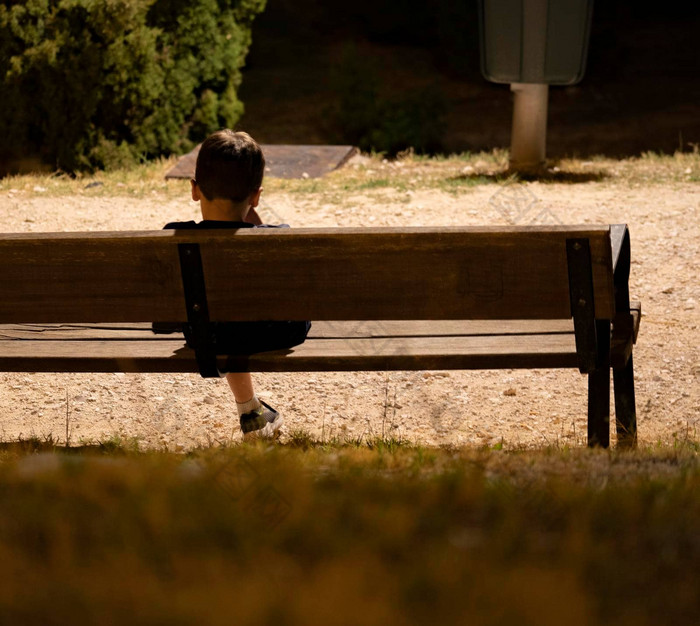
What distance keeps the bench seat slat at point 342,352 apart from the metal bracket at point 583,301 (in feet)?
0.21

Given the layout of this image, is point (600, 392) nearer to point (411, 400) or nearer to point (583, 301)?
point (583, 301)

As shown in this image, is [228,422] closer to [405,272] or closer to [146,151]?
[405,272]

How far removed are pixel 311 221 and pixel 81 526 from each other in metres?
5.22

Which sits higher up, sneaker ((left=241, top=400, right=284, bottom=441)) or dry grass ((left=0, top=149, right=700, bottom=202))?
dry grass ((left=0, top=149, right=700, bottom=202))

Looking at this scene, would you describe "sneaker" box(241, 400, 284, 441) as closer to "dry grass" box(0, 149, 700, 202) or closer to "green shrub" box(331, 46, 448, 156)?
"dry grass" box(0, 149, 700, 202)

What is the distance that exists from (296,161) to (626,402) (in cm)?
620

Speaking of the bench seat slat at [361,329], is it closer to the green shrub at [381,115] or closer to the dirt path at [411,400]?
the dirt path at [411,400]

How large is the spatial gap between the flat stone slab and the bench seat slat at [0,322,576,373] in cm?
538

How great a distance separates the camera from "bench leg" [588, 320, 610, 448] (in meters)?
3.14

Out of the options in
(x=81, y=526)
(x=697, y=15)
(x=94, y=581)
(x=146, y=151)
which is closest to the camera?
(x=94, y=581)

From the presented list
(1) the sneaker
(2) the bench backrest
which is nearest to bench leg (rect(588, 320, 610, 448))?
(2) the bench backrest

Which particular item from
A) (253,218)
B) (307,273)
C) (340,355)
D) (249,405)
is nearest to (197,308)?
(307,273)

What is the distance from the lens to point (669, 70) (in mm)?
15938

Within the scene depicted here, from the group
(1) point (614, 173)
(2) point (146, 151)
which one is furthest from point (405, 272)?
(2) point (146, 151)
